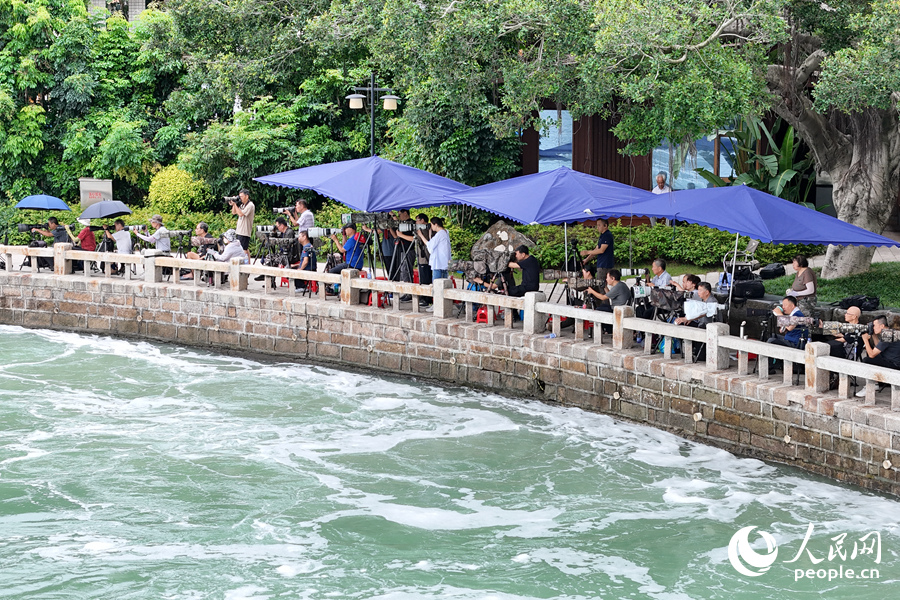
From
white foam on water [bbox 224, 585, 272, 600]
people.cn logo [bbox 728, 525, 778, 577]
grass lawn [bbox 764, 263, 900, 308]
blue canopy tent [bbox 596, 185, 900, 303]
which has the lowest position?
white foam on water [bbox 224, 585, 272, 600]

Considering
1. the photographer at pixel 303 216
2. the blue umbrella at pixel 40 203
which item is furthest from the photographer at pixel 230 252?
the blue umbrella at pixel 40 203

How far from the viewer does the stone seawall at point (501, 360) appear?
487 inches

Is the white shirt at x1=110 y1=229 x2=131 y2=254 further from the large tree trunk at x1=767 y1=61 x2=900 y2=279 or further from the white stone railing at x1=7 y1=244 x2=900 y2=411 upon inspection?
the large tree trunk at x1=767 y1=61 x2=900 y2=279

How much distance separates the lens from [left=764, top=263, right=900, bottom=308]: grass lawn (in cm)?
1728

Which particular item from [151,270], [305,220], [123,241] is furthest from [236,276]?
[123,241]

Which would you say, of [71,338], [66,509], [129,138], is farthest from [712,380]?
[129,138]

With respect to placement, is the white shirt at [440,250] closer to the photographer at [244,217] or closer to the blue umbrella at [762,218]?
the blue umbrella at [762,218]

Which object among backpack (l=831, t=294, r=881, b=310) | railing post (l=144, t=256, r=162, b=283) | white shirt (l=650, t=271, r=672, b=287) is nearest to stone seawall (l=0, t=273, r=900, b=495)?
railing post (l=144, t=256, r=162, b=283)

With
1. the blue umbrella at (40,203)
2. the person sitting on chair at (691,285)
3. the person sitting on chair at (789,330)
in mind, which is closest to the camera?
the person sitting on chair at (789,330)

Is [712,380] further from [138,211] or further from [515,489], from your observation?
[138,211]

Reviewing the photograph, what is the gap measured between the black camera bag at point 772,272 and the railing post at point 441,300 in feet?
17.5

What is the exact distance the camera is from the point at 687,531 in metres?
11.5

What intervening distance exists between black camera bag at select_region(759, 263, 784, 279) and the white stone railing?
381 cm

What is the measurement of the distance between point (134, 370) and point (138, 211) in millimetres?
11196
